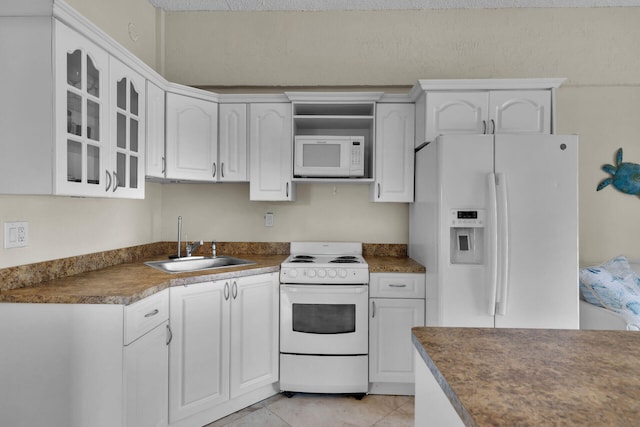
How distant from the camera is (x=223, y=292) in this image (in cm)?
219

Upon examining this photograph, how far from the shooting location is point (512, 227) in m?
2.11

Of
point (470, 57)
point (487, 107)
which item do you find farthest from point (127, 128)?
point (470, 57)

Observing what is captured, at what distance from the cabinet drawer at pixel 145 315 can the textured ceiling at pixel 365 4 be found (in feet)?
7.80

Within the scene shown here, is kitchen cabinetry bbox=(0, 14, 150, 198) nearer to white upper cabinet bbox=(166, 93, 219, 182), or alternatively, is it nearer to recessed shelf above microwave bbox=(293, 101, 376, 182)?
white upper cabinet bbox=(166, 93, 219, 182)

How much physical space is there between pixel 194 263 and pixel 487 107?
2.42m

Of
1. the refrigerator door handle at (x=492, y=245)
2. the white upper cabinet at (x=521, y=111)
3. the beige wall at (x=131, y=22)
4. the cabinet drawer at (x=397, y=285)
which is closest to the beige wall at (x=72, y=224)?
the beige wall at (x=131, y=22)

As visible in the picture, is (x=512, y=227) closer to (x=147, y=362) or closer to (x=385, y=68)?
(x=385, y=68)

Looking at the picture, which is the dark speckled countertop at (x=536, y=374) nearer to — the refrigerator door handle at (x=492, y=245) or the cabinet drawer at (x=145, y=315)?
the refrigerator door handle at (x=492, y=245)

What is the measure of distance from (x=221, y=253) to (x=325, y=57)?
6.25 feet

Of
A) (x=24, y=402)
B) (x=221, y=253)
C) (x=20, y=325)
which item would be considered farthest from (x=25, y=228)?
(x=221, y=253)

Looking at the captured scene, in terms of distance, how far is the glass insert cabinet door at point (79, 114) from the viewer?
1.50 m

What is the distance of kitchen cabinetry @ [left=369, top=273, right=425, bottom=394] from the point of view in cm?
246

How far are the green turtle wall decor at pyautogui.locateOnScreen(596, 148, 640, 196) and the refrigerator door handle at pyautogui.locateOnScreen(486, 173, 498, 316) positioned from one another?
1544 mm

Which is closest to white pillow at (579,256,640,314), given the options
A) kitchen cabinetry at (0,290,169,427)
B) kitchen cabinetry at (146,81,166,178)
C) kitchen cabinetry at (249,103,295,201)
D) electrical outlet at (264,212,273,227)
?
kitchen cabinetry at (249,103,295,201)
